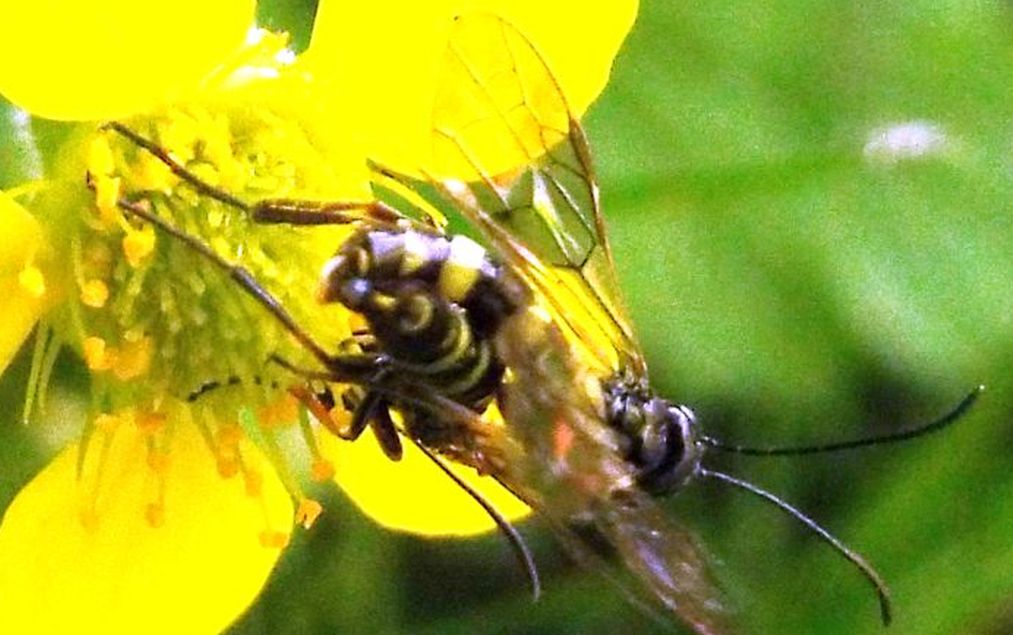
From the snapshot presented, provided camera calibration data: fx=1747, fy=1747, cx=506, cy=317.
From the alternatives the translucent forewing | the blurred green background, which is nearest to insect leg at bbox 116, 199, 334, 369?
the translucent forewing

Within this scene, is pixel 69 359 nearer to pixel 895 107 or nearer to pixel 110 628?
pixel 110 628

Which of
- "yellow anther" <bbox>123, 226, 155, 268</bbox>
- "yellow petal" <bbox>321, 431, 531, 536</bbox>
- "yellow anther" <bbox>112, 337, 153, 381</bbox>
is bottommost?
"yellow petal" <bbox>321, 431, 531, 536</bbox>

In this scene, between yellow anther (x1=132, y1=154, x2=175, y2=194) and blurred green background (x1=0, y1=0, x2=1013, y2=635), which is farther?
blurred green background (x1=0, y1=0, x2=1013, y2=635)

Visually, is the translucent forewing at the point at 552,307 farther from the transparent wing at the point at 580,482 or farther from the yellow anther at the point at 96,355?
the yellow anther at the point at 96,355

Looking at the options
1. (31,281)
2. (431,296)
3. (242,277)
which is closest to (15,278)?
(31,281)

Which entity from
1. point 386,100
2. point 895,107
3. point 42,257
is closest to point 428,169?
point 386,100

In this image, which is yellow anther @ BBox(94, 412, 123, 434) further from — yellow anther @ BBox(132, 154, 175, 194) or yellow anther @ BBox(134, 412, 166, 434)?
yellow anther @ BBox(132, 154, 175, 194)

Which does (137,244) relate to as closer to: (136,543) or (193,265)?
(193,265)
